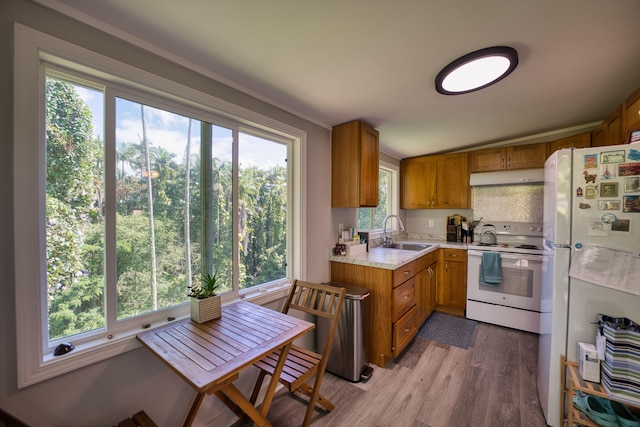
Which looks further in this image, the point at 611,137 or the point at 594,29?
the point at 611,137

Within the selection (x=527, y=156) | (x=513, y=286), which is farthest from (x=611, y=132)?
(x=513, y=286)

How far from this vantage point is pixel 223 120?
1.70 meters

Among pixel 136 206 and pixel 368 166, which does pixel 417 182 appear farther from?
pixel 136 206

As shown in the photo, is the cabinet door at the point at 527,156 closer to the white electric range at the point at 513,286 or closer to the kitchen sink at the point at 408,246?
the white electric range at the point at 513,286

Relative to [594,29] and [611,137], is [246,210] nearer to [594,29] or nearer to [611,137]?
[594,29]

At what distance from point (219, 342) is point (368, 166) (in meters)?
1.97

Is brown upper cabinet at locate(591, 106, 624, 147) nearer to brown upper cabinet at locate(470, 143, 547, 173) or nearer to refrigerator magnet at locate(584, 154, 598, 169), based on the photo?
brown upper cabinet at locate(470, 143, 547, 173)

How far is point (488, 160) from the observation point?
11.0ft

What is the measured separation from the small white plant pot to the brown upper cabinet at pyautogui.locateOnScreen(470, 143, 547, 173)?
11.8 ft

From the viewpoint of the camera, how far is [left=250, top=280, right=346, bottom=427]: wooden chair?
56.9 inches

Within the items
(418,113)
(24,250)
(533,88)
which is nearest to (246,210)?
(24,250)

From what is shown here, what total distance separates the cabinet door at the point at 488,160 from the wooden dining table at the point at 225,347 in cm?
331

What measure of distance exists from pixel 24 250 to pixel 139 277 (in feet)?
1.57

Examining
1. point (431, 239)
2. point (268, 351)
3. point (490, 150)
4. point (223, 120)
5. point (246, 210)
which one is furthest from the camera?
point (431, 239)
